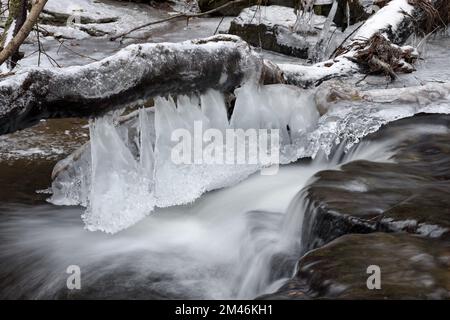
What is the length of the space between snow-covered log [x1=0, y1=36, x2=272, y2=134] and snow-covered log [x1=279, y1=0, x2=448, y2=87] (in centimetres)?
117

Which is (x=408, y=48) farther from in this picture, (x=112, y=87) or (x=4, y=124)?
(x=4, y=124)

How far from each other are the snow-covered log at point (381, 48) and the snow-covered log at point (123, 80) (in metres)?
1.17

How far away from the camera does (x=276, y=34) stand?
971cm

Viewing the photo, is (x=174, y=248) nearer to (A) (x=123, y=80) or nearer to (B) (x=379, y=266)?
(A) (x=123, y=80)

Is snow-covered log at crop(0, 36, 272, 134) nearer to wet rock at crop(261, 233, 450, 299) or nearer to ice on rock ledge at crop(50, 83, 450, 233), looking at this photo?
ice on rock ledge at crop(50, 83, 450, 233)

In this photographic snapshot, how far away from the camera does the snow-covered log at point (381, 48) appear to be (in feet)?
19.6

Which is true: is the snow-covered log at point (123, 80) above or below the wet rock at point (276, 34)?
below

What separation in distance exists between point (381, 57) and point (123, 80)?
396 cm

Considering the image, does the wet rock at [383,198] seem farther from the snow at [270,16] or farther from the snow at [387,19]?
the snow at [270,16]

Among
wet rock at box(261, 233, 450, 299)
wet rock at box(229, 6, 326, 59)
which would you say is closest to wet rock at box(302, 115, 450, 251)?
wet rock at box(261, 233, 450, 299)

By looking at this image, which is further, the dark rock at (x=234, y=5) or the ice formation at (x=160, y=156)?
the dark rock at (x=234, y=5)

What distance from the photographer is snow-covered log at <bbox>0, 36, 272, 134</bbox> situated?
3.20 m

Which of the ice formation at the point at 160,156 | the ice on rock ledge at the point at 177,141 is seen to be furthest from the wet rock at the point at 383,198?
the ice formation at the point at 160,156
